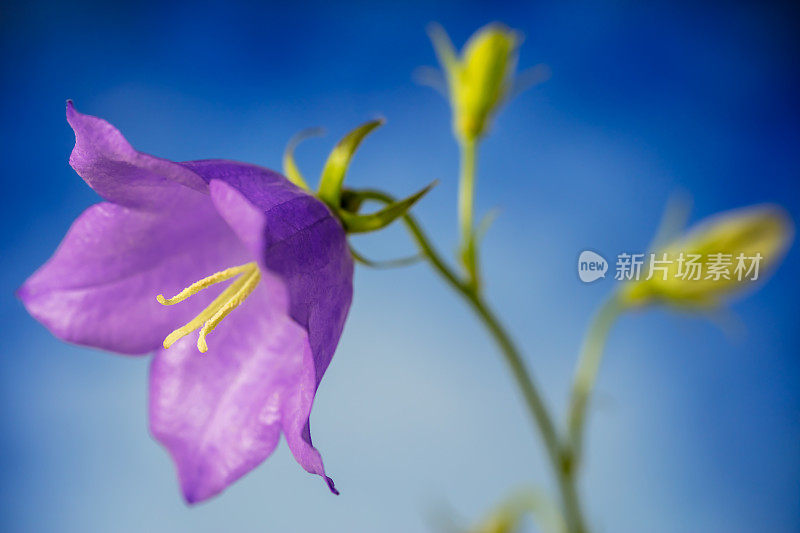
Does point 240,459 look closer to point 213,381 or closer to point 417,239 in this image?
point 213,381

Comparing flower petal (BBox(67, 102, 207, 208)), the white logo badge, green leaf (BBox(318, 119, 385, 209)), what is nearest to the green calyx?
green leaf (BBox(318, 119, 385, 209))

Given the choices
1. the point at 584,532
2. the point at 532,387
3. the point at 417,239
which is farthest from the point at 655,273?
the point at 417,239

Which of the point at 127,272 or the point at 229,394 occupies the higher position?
the point at 127,272

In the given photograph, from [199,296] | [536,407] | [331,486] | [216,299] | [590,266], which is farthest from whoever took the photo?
[590,266]

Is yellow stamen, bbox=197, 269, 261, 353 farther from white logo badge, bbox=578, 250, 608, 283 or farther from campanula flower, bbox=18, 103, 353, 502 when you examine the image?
white logo badge, bbox=578, 250, 608, 283

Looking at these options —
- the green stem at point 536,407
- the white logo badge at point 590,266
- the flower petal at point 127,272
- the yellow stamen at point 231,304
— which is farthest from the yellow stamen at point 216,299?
the white logo badge at point 590,266

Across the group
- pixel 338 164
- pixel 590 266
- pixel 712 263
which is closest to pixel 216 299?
pixel 338 164

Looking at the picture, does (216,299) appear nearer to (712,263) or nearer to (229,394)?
(229,394)

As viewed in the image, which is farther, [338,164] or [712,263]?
[712,263]
